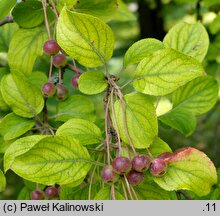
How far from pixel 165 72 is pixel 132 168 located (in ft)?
0.57

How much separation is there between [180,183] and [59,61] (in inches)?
14.8

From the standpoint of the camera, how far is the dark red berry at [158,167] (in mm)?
795

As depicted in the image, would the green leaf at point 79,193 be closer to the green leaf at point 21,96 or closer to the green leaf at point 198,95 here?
the green leaf at point 21,96

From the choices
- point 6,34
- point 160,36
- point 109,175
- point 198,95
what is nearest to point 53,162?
point 109,175

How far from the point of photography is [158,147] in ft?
2.93

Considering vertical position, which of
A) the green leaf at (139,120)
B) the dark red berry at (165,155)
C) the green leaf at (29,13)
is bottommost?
the dark red berry at (165,155)

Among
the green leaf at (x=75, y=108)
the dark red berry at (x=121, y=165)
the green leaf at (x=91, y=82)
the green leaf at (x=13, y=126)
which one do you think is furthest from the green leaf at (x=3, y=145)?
the dark red berry at (x=121, y=165)

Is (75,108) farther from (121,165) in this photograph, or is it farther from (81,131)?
(121,165)

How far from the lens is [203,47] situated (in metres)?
1.06

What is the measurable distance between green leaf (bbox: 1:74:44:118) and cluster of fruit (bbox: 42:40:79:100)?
3cm

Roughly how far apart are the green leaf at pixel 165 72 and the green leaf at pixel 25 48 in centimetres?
37

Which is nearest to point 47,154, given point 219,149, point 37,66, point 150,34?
point 37,66
